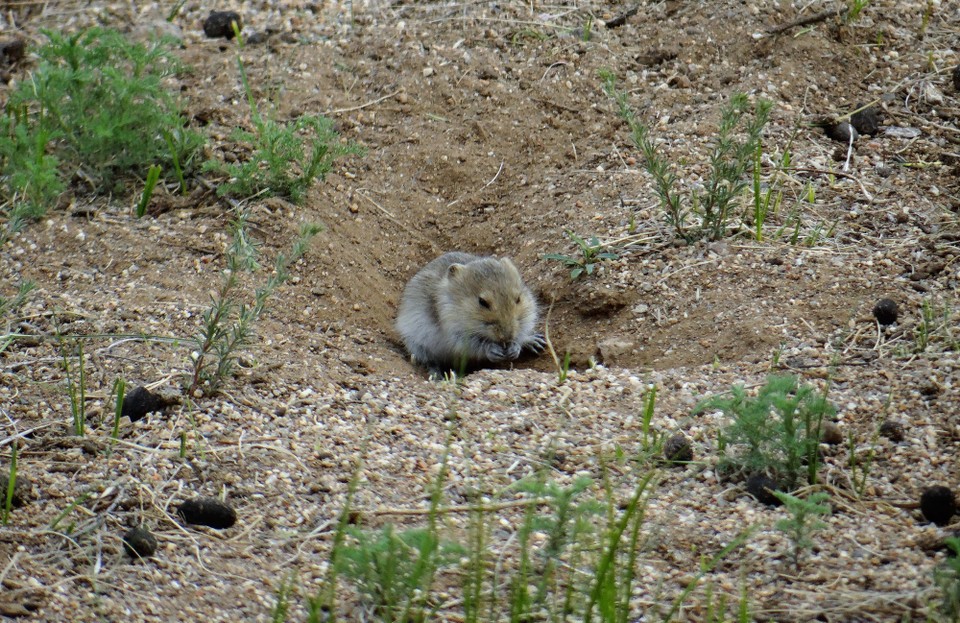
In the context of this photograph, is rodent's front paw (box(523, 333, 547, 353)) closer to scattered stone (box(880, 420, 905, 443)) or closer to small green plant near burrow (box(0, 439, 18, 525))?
scattered stone (box(880, 420, 905, 443))

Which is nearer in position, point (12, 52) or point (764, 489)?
point (764, 489)

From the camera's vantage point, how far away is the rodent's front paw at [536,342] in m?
6.62

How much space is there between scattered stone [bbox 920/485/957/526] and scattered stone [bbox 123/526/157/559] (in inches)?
109

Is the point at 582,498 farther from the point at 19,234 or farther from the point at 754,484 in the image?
the point at 19,234

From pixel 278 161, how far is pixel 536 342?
79.5 inches

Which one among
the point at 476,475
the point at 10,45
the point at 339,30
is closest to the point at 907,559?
the point at 476,475

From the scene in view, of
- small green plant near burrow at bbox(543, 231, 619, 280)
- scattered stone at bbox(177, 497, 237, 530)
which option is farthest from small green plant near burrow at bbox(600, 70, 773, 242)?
scattered stone at bbox(177, 497, 237, 530)

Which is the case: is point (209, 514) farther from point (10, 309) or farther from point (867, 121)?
point (867, 121)

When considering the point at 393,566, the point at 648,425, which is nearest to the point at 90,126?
the point at 648,425

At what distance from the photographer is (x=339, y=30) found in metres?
8.09

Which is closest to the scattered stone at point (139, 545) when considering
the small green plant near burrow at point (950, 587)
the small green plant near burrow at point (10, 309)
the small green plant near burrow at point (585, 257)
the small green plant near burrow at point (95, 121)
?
the small green plant near burrow at point (10, 309)

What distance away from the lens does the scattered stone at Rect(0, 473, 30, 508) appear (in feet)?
12.5

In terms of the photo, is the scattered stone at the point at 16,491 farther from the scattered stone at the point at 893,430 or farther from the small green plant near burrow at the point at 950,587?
the scattered stone at the point at 893,430

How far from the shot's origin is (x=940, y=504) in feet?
11.7
